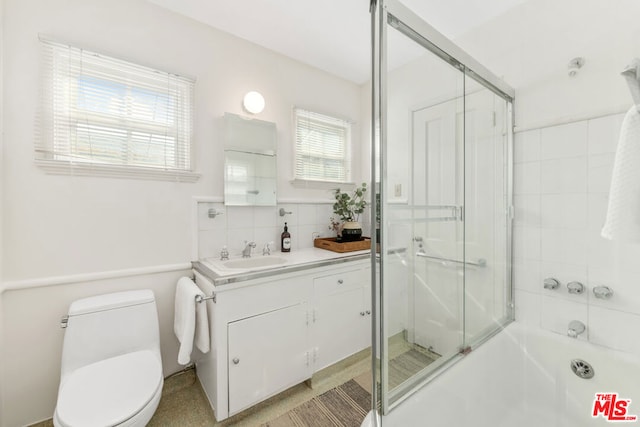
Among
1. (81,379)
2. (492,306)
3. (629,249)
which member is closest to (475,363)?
(492,306)

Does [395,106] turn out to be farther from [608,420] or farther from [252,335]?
[608,420]

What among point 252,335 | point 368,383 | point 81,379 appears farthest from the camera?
point 368,383

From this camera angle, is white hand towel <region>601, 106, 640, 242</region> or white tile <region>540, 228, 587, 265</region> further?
white tile <region>540, 228, 587, 265</region>

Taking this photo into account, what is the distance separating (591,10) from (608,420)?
6.66ft

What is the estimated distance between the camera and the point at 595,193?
1339 mm

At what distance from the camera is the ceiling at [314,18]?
165 centimetres

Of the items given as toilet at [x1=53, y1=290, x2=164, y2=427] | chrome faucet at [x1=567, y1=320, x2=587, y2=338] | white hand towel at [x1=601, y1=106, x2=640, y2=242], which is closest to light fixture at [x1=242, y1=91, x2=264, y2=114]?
toilet at [x1=53, y1=290, x2=164, y2=427]

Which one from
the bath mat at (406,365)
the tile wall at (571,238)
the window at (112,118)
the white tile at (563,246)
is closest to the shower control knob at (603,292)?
the tile wall at (571,238)

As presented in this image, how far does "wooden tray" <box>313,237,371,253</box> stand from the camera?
2088 millimetres

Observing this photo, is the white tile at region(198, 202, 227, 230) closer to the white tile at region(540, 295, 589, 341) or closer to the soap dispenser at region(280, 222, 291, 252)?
the soap dispenser at region(280, 222, 291, 252)

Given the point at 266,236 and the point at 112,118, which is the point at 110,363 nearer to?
the point at 266,236

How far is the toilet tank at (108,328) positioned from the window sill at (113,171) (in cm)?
70

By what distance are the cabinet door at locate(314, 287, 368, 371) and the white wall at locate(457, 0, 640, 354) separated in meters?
1.04

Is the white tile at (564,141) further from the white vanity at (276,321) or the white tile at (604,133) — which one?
the white vanity at (276,321)
